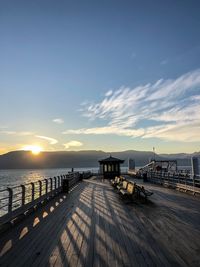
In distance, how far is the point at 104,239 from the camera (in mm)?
5586

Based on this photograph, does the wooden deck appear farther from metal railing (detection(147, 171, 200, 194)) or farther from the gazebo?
the gazebo

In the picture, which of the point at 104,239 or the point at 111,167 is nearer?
the point at 104,239

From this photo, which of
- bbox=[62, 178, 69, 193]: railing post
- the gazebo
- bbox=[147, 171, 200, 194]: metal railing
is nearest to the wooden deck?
bbox=[147, 171, 200, 194]: metal railing

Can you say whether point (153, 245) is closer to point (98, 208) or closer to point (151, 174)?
point (98, 208)

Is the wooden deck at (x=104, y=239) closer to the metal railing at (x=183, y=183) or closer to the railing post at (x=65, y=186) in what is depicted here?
the metal railing at (x=183, y=183)

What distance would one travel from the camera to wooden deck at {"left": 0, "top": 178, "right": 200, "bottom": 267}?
14.3 ft

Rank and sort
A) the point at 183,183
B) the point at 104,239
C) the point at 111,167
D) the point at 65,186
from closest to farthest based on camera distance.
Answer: the point at 104,239, the point at 65,186, the point at 183,183, the point at 111,167

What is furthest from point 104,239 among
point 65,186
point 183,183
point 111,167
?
point 111,167

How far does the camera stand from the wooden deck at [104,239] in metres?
4.36

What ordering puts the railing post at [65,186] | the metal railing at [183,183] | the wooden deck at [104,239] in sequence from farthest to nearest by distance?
the railing post at [65,186], the metal railing at [183,183], the wooden deck at [104,239]

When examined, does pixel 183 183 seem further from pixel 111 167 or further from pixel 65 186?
pixel 111 167

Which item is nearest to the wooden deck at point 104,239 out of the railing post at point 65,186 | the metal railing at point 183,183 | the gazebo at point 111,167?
the metal railing at point 183,183

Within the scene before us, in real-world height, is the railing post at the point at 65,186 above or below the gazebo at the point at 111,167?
below

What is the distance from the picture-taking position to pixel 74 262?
13.9 feet
